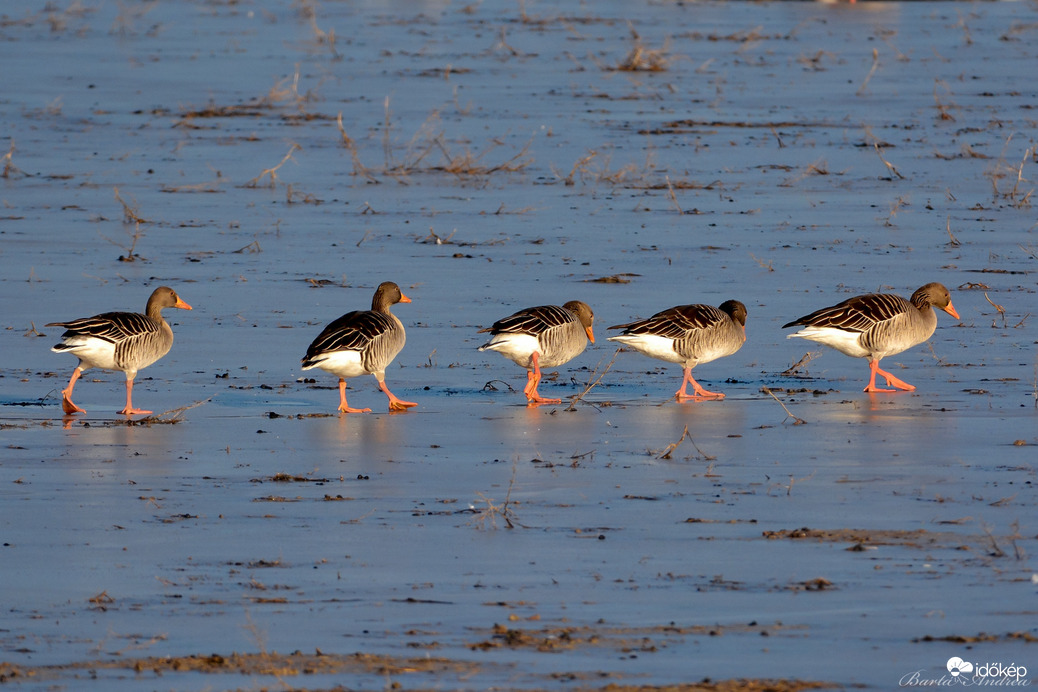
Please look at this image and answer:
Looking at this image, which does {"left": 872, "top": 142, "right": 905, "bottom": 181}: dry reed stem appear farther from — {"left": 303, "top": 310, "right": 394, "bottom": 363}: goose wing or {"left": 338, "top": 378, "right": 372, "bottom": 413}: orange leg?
{"left": 338, "top": 378, "right": 372, "bottom": 413}: orange leg

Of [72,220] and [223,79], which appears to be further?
[223,79]

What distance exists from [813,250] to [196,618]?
11.4 m

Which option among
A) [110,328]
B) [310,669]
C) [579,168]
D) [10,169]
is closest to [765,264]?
[579,168]

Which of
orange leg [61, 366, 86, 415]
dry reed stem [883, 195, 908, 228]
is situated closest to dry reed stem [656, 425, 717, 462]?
orange leg [61, 366, 86, 415]

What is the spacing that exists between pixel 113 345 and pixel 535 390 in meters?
2.84

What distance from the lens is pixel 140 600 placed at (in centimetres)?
679

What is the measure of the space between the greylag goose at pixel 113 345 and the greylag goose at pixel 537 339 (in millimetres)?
2263

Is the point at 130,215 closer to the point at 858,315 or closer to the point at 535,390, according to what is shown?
the point at 535,390

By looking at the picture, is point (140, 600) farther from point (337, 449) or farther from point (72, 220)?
point (72, 220)

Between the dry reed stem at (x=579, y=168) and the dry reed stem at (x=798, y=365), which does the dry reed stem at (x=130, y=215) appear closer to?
the dry reed stem at (x=579, y=168)

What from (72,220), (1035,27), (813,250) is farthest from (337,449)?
(1035,27)

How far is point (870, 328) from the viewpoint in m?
12.0

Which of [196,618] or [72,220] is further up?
[72,220]

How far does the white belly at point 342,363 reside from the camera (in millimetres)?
11203
